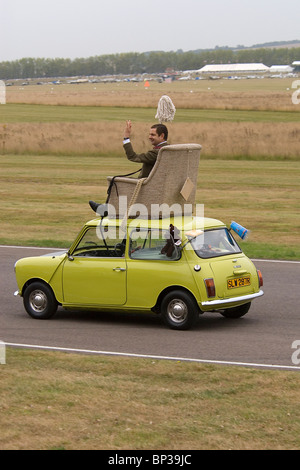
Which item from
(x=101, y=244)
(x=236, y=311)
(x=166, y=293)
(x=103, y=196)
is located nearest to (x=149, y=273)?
(x=166, y=293)

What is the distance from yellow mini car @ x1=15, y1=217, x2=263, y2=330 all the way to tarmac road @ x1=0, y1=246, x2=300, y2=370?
10.7 inches

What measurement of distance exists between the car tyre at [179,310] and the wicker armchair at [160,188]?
1.28 m

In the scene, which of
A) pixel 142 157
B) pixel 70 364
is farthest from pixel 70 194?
pixel 70 364

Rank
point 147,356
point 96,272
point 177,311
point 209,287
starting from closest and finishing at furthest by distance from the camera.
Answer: point 147,356 < point 209,287 < point 177,311 < point 96,272

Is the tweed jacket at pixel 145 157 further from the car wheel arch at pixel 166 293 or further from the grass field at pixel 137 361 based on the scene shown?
the grass field at pixel 137 361

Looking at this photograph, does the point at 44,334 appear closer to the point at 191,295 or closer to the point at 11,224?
the point at 191,295

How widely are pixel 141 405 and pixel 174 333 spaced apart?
3.34 metres

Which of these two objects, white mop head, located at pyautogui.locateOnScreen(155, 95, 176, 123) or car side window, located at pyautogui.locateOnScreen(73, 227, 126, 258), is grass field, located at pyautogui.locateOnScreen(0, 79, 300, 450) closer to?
car side window, located at pyautogui.locateOnScreen(73, 227, 126, 258)

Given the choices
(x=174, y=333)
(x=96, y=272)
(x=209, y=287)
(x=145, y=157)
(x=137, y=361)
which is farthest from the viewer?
(x=145, y=157)

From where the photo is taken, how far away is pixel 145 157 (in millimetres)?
12516

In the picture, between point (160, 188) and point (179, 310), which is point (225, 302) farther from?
point (160, 188)

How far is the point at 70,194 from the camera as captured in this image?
2902cm

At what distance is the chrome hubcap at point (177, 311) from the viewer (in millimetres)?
11781
